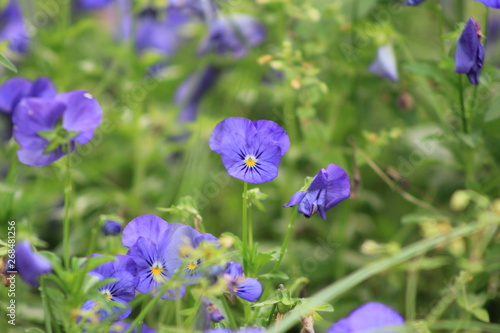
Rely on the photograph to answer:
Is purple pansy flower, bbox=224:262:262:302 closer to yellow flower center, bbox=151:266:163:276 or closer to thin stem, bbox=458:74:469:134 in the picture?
yellow flower center, bbox=151:266:163:276

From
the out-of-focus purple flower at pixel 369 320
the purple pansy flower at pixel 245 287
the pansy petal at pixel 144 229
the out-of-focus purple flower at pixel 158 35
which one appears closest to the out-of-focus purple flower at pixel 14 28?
the out-of-focus purple flower at pixel 158 35

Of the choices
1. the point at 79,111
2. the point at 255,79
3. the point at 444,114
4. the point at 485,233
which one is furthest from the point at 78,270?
the point at 255,79

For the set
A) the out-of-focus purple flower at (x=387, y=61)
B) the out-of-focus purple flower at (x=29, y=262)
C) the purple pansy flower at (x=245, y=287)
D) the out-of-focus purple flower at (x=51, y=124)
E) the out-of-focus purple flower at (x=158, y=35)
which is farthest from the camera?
the out-of-focus purple flower at (x=158, y=35)

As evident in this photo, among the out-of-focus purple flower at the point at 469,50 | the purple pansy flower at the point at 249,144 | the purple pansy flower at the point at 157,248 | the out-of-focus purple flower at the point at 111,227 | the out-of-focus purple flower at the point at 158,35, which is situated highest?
the out-of-focus purple flower at the point at 469,50

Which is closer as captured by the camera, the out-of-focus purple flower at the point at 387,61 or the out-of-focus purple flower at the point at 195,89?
the out-of-focus purple flower at the point at 387,61

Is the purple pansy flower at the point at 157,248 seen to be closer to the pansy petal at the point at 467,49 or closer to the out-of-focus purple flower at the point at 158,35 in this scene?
the pansy petal at the point at 467,49

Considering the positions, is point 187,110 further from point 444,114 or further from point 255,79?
point 444,114
